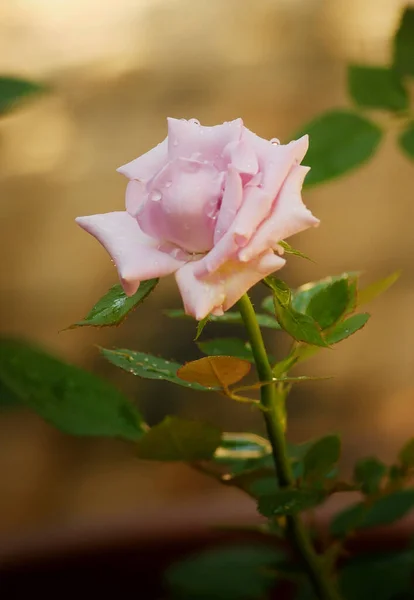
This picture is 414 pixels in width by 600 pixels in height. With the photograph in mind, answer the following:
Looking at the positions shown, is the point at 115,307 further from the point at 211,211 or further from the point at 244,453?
the point at 244,453

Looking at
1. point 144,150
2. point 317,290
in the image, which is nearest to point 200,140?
point 317,290

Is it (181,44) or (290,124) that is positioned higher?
(181,44)

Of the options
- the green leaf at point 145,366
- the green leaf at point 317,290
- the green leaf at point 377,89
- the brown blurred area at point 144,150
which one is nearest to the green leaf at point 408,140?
the green leaf at point 377,89

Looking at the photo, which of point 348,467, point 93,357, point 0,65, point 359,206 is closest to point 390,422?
point 348,467

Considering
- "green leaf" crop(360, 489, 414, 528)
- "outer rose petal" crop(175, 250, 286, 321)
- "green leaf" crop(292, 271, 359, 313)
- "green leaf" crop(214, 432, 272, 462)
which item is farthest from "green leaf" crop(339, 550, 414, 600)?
"outer rose petal" crop(175, 250, 286, 321)

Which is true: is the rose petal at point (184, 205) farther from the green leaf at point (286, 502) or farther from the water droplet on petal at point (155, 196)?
the green leaf at point (286, 502)

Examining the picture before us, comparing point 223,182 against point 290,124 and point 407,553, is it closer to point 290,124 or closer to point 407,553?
point 407,553
